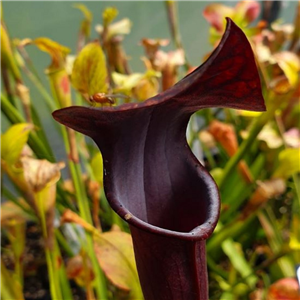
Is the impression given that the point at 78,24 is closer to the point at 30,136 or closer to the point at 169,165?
the point at 30,136

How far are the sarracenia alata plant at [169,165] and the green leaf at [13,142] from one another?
0.17 m

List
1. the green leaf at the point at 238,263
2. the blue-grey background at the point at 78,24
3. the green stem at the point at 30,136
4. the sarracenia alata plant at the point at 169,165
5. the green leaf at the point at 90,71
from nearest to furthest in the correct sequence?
the sarracenia alata plant at the point at 169,165 < the green leaf at the point at 90,71 < the green stem at the point at 30,136 < the green leaf at the point at 238,263 < the blue-grey background at the point at 78,24

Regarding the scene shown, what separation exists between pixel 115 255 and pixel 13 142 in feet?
0.51

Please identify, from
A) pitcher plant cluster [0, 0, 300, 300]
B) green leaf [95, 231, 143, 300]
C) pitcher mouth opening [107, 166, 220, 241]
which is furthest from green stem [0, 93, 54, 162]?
pitcher mouth opening [107, 166, 220, 241]

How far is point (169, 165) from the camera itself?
285 millimetres

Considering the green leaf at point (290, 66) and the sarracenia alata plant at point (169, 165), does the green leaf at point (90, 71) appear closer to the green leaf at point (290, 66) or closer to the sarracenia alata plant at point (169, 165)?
the sarracenia alata plant at point (169, 165)

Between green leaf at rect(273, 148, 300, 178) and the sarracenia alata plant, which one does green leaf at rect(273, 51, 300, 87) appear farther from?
the sarracenia alata plant

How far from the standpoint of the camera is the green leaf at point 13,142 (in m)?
0.40

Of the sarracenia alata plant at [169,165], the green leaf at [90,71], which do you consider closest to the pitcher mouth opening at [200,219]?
the sarracenia alata plant at [169,165]

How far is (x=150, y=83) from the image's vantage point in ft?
1.63

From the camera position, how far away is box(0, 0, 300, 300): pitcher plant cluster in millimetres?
216

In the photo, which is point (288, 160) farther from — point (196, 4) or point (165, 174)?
point (196, 4)

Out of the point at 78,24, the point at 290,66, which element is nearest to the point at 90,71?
the point at 290,66

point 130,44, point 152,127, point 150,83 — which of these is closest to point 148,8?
point 130,44
